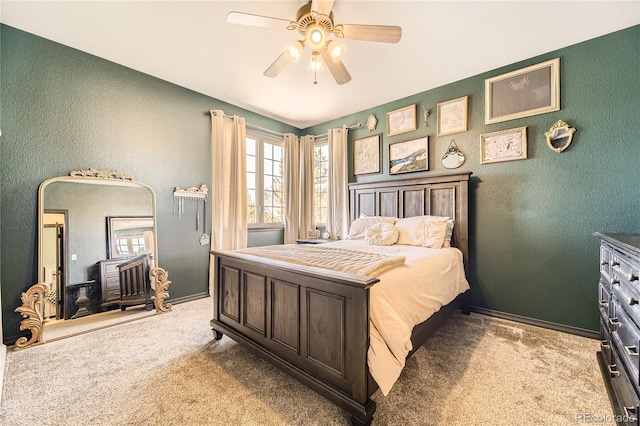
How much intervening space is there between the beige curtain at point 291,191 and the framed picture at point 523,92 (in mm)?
2776

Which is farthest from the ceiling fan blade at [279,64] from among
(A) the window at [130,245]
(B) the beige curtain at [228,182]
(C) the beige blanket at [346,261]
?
(A) the window at [130,245]

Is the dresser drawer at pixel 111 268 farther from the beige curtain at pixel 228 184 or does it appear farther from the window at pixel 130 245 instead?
the beige curtain at pixel 228 184

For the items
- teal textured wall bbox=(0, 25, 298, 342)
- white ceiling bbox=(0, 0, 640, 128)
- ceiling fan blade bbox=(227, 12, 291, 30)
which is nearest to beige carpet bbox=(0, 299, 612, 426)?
teal textured wall bbox=(0, 25, 298, 342)

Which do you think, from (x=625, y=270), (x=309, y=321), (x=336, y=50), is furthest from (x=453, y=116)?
(x=309, y=321)

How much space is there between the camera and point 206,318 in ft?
9.12

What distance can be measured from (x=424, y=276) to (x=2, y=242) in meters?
3.43

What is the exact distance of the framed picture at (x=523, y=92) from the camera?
2.52 meters

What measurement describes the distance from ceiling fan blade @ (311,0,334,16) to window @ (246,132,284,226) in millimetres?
2551

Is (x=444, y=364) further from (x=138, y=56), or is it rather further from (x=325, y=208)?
(x=138, y=56)

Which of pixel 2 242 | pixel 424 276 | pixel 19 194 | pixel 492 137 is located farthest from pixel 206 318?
pixel 492 137

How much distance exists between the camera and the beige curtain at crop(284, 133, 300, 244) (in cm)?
439

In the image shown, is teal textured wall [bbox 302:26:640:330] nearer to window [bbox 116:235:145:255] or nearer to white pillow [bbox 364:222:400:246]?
white pillow [bbox 364:222:400:246]

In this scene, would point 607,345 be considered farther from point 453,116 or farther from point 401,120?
point 401,120

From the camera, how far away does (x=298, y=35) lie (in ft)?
7.70
